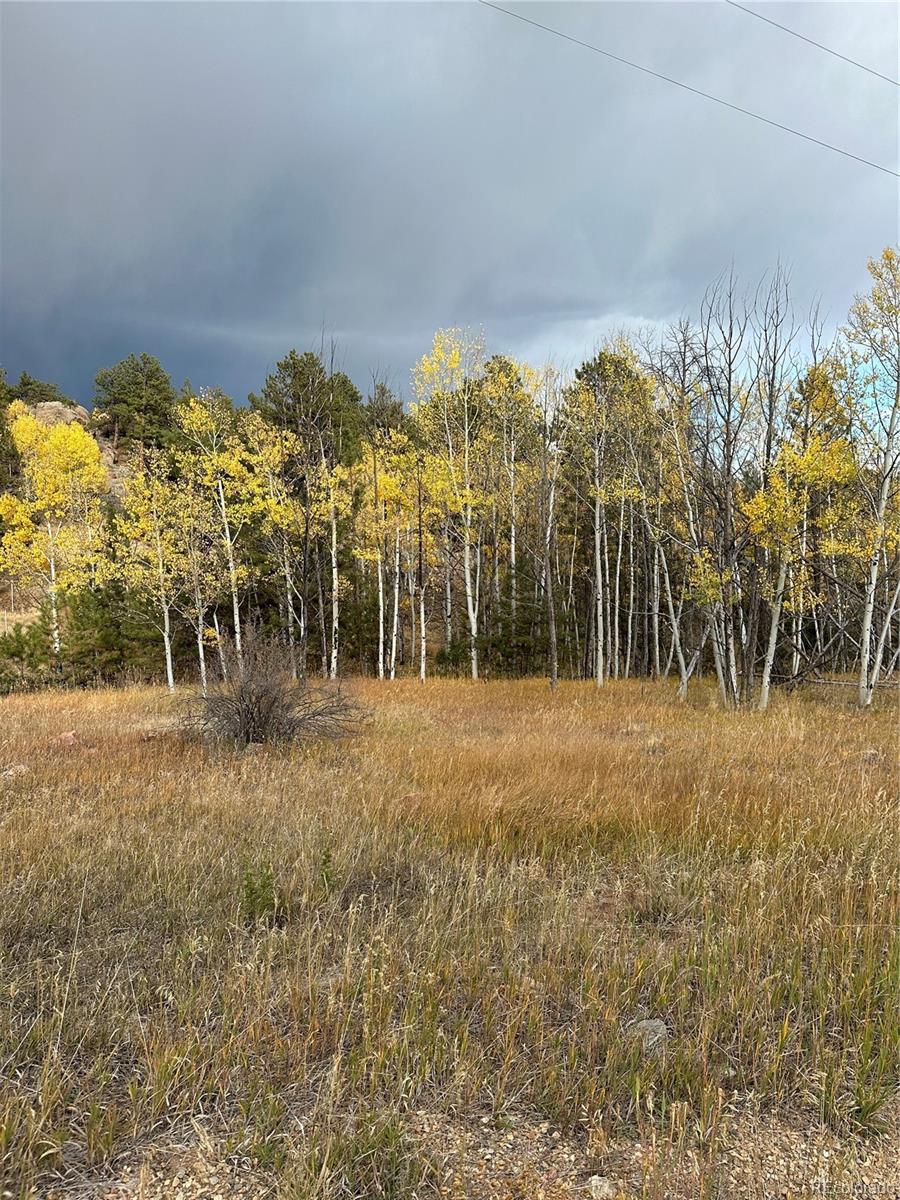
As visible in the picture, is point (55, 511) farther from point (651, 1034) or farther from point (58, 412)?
point (651, 1034)

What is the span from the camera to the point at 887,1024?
2.41 m

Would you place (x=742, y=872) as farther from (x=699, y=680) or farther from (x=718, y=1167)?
(x=699, y=680)

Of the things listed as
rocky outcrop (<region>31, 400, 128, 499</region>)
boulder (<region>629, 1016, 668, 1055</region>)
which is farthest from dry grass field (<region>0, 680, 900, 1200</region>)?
rocky outcrop (<region>31, 400, 128, 499</region>)

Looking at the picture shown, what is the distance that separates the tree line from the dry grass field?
19.4ft

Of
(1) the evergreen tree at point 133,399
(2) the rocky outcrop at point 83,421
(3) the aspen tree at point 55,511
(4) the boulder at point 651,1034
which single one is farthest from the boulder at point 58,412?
(4) the boulder at point 651,1034

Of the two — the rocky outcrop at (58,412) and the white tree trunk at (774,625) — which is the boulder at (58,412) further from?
the white tree trunk at (774,625)

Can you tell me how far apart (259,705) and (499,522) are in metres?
21.3


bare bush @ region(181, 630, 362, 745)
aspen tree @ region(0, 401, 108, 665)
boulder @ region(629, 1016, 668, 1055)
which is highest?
aspen tree @ region(0, 401, 108, 665)

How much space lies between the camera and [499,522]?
2845 centimetres

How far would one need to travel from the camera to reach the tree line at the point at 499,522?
1278cm

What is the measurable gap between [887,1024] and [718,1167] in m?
1.17

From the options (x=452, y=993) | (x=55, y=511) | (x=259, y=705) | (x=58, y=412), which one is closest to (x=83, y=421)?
(x=58, y=412)

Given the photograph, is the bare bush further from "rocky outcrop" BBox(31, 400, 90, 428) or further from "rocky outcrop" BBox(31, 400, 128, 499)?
"rocky outcrop" BBox(31, 400, 90, 428)

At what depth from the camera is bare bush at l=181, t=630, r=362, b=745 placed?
8578 mm
